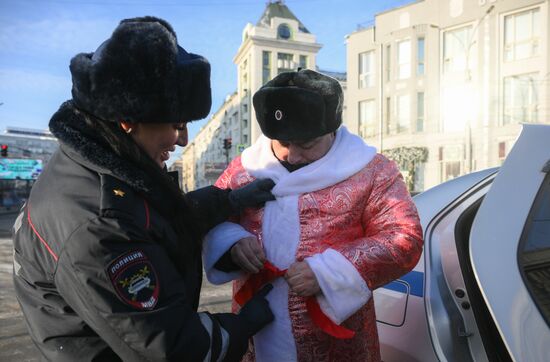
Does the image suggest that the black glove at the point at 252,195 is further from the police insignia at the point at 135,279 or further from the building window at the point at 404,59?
the building window at the point at 404,59

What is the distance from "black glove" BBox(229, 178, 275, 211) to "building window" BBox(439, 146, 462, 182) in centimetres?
2145

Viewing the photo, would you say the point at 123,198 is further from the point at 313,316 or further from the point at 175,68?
the point at 313,316

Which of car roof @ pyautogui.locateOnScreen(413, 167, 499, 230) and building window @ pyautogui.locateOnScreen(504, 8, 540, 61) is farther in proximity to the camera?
building window @ pyautogui.locateOnScreen(504, 8, 540, 61)

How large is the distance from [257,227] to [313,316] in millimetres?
376

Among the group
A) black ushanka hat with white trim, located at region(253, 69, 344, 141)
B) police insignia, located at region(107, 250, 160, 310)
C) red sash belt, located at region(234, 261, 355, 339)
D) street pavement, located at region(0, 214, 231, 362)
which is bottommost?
street pavement, located at region(0, 214, 231, 362)

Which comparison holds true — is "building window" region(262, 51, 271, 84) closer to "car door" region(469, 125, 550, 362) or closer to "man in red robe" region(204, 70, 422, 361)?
"man in red robe" region(204, 70, 422, 361)

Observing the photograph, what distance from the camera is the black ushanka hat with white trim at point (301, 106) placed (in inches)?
61.0

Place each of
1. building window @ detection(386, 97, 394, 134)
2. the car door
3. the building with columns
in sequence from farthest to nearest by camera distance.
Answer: the building with columns → building window @ detection(386, 97, 394, 134) → the car door

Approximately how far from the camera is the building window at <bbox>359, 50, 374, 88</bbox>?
25.6 m

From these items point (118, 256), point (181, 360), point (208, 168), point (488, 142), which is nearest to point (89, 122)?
point (118, 256)

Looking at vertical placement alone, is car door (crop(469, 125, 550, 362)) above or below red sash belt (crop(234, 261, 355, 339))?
above

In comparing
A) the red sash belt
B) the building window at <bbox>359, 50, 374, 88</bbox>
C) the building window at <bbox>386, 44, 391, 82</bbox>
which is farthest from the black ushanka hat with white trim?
the building window at <bbox>359, 50, 374, 88</bbox>

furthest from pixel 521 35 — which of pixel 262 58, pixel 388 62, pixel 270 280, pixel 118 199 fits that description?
pixel 262 58

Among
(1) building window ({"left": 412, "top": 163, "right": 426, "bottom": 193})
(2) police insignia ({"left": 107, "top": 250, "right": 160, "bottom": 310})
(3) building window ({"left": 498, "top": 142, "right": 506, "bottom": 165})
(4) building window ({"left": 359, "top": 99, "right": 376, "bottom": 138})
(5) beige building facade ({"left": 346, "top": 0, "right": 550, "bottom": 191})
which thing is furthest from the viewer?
(4) building window ({"left": 359, "top": 99, "right": 376, "bottom": 138})
